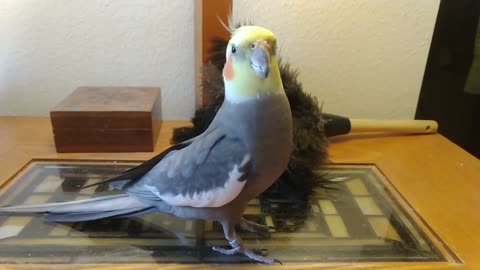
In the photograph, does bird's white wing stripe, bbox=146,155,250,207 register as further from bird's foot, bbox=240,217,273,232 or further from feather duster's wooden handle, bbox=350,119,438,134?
feather duster's wooden handle, bbox=350,119,438,134

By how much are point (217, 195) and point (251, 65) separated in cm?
13

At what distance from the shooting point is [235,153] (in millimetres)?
382

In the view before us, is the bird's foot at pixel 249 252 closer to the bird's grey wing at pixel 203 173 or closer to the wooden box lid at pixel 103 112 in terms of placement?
the bird's grey wing at pixel 203 173

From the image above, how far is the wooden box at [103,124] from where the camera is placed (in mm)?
594

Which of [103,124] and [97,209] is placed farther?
[103,124]

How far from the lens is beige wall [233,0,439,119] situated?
0.73 m

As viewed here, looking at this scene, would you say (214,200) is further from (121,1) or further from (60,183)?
(121,1)

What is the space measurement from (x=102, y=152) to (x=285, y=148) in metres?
0.35

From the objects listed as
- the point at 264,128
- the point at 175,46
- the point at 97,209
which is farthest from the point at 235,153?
the point at 175,46

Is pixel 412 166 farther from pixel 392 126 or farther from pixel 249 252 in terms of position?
pixel 249 252

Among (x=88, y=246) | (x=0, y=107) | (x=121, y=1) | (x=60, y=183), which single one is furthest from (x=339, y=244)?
(x=0, y=107)

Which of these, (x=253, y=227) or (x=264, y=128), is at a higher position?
(x=264, y=128)

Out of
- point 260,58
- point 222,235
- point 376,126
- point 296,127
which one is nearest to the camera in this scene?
point 260,58

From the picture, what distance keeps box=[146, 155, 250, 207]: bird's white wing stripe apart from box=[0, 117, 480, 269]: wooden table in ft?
0.20
